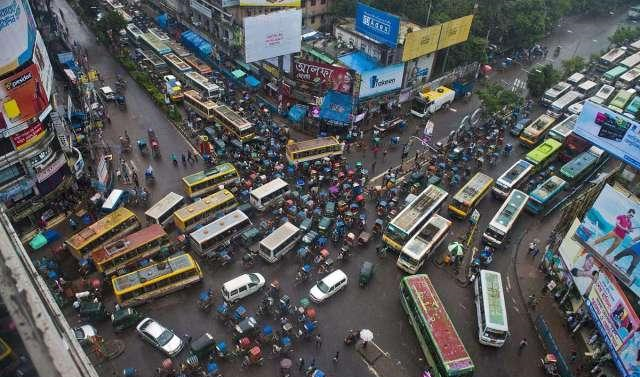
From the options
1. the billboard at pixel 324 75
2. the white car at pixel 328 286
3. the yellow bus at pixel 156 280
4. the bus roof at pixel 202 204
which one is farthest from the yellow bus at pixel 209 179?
the billboard at pixel 324 75

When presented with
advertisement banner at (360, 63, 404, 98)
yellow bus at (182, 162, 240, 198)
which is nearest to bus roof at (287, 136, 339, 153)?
yellow bus at (182, 162, 240, 198)

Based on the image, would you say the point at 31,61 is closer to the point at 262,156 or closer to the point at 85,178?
the point at 85,178

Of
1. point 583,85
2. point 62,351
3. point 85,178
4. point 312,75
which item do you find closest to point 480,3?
point 583,85

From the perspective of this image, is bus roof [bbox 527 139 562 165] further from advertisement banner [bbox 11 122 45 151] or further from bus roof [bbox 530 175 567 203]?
advertisement banner [bbox 11 122 45 151]

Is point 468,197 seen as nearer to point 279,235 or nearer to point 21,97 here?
point 279,235

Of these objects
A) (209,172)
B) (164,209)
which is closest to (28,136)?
(164,209)

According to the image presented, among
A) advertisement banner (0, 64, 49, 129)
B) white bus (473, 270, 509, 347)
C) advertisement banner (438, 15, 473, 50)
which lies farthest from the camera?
advertisement banner (438, 15, 473, 50)

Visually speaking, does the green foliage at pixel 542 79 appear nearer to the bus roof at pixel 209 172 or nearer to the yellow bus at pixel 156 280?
the bus roof at pixel 209 172
